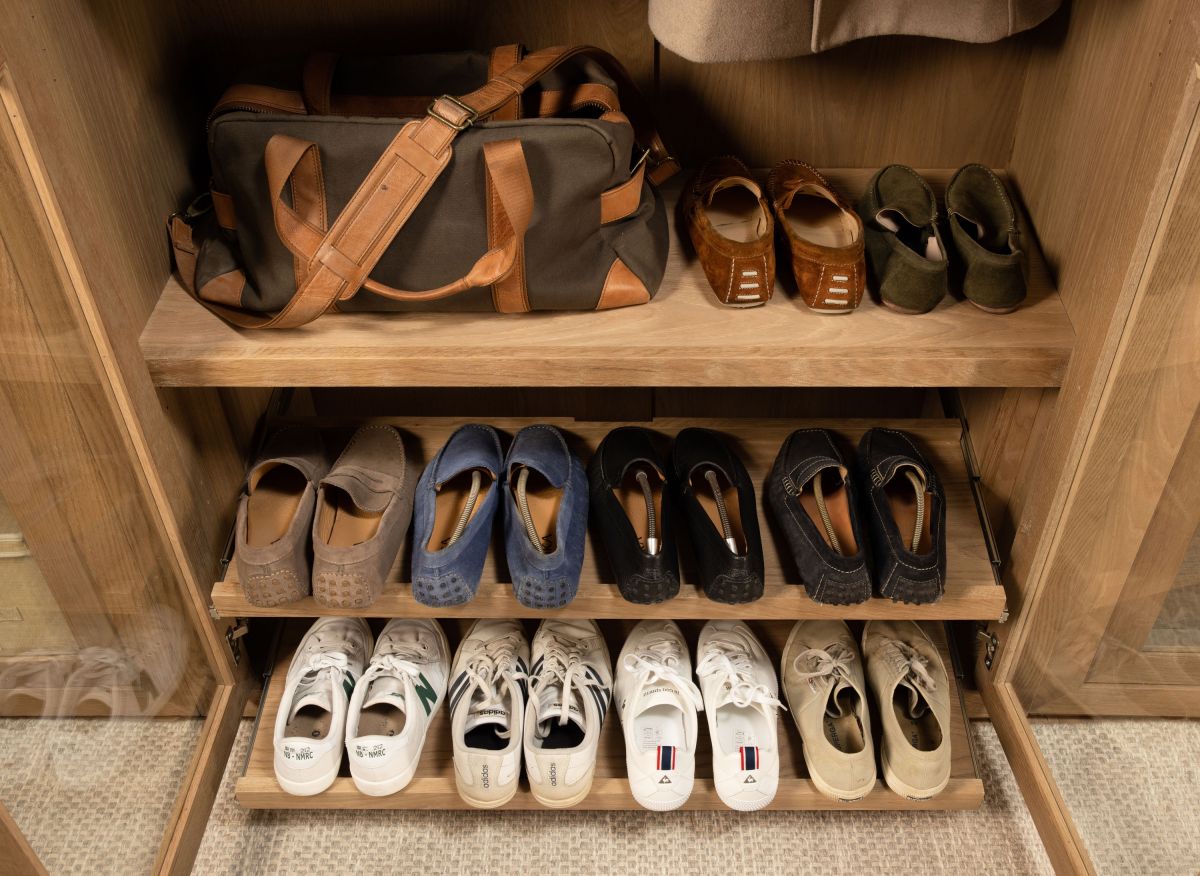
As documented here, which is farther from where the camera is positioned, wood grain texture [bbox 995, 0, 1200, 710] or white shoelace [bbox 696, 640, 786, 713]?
white shoelace [bbox 696, 640, 786, 713]

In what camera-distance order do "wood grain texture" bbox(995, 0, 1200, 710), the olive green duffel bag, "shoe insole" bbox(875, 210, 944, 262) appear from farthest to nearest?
"shoe insole" bbox(875, 210, 944, 262), the olive green duffel bag, "wood grain texture" bbox(995, 0, 1200, 710)

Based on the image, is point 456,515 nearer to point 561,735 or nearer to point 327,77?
point 561,735

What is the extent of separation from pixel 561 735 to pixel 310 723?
33 cm

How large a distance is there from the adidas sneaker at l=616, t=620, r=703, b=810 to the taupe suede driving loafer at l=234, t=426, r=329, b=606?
0.44m

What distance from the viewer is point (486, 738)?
1354 millimetres

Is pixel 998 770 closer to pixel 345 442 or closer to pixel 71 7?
pixel 345 442

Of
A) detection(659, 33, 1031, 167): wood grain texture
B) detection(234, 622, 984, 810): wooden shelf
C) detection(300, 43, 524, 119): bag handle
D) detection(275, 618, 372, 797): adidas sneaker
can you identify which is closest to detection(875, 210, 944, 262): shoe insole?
detection(659, 33, 1031, 167): wood grain texture

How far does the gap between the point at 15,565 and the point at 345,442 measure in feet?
1.49

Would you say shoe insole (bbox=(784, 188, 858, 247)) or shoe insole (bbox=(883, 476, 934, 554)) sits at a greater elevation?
shoe insole (bbox=(784, 188, 858, 247))

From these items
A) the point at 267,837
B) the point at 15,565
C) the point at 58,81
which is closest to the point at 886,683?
the point at 267,837

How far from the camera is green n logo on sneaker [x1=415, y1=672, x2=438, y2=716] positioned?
138 cm

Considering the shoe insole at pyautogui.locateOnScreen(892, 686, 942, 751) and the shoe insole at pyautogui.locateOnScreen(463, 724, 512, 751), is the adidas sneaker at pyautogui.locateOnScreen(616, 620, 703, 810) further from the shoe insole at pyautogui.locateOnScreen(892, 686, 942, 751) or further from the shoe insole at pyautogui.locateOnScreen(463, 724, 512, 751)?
the shoe insole at pyautogui.locateOnScreen(892, 686, 942, 751)

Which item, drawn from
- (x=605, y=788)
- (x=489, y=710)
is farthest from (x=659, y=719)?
(x=489, y=710)

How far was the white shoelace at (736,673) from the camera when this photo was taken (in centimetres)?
135
